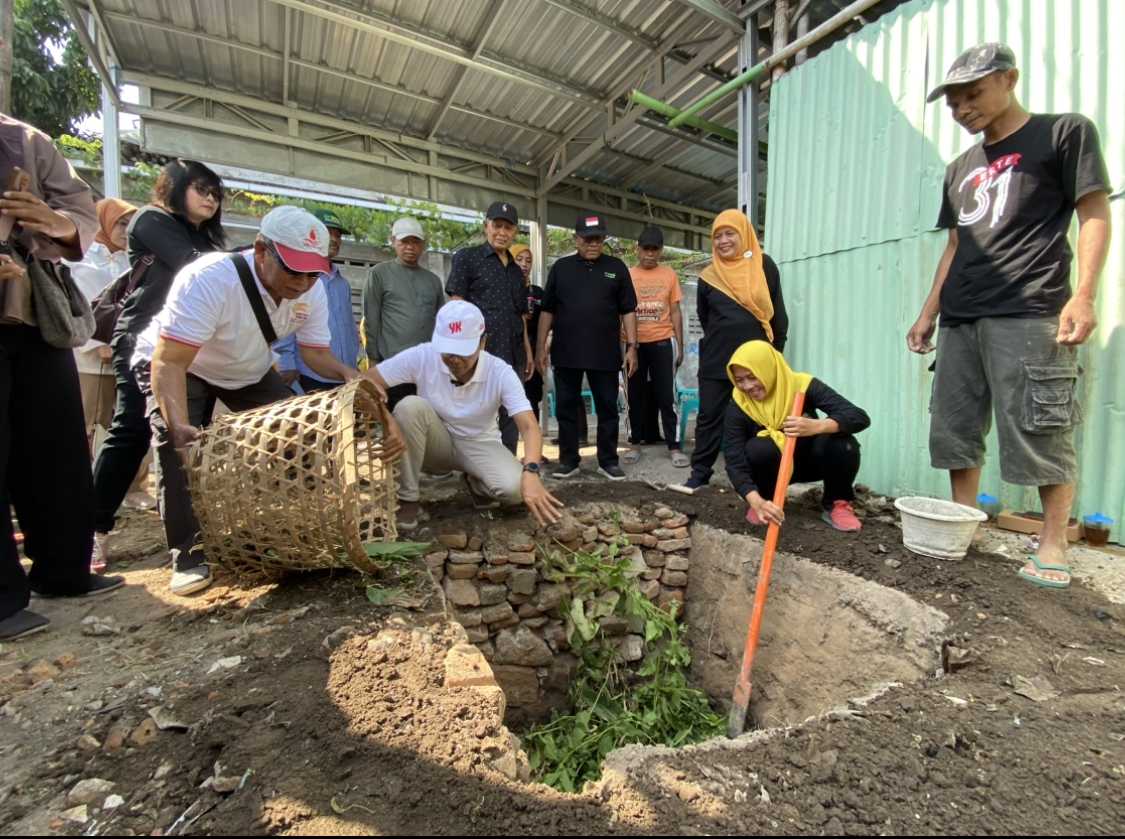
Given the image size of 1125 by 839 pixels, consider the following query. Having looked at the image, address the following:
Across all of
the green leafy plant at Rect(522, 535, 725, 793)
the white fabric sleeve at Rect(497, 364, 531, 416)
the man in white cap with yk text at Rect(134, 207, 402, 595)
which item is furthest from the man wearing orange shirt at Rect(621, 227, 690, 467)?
the man in white cap with yk text at Rect(134, 207, 402, 595)

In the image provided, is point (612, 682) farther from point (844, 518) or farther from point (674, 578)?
point (844, 518)

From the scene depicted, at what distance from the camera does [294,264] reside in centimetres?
223

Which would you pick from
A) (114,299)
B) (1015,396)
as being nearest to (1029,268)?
(1015,396)

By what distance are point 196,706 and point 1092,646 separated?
278cm

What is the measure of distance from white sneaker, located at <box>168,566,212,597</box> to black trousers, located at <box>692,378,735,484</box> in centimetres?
272

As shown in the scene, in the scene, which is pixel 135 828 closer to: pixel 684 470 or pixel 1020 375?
pixel 1020 375

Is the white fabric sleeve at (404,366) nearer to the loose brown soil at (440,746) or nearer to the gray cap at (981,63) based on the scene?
the loose brown soil at (440,746)

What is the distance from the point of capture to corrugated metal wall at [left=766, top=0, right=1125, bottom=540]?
9.03 ft

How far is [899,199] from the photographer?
11.5 ft

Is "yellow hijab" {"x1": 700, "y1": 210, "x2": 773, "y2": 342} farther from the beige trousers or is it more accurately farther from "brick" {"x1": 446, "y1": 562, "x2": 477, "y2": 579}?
"brick" {"x1": 446, "y1": 562, "x2": 477, "y2": 579}

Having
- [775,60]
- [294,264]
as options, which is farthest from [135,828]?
[775,60]

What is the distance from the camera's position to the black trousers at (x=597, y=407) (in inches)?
160

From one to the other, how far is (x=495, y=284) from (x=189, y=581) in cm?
243

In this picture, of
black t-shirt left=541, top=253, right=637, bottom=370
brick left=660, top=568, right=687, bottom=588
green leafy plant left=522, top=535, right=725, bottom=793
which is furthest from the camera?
black t-shirt left=541, top=253, right=637, bottom=370
